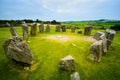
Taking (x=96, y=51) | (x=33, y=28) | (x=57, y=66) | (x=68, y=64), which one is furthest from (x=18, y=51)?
(x=33, y=28)

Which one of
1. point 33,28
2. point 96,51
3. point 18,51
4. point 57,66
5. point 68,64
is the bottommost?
point 57,66

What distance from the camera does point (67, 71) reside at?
13.6 metres

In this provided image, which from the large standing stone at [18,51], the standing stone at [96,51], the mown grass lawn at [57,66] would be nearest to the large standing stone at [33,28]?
the mown grass lawn at [57,66]

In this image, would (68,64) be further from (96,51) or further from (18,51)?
(18,51)

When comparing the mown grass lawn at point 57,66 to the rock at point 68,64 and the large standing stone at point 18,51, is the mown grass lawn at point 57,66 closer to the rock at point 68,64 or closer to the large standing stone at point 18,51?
the rock at point 68,64

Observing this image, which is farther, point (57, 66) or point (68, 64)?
point (57, 66)

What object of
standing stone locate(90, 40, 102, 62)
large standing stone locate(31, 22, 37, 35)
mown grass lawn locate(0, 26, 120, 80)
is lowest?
mown grass lawn locate(0, 26, 120, 80)

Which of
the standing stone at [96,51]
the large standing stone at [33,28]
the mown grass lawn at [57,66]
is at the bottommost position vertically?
the mown grass lawn at [57,66]

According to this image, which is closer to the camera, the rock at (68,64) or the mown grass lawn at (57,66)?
the mown grass lawn at (57,66)

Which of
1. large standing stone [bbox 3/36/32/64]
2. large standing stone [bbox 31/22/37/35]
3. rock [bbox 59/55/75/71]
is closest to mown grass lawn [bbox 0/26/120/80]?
rock [bbox 59/55/75/71]

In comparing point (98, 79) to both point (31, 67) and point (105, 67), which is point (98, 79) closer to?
point (105, 67)

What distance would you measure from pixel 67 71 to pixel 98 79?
3177 millimetres

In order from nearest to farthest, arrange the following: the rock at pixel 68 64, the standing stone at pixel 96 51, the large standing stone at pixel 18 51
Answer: the rock at pixel 68 64, the large standing stone at pixel 18 51, the standing stone at pixel 96 51

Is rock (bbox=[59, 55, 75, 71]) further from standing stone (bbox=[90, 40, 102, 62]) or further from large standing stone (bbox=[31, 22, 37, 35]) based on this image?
large standing stone (bbox=[31, 22, 37, 35])
